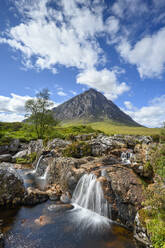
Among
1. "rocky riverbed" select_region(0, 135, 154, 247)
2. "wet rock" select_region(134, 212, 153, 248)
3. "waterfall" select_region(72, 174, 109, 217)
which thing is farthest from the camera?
"waterfall" select_region(72, 174, 109, 217)

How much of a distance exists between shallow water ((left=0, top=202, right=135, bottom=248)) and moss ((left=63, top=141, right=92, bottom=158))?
11498mm

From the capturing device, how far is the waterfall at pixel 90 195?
13945mm

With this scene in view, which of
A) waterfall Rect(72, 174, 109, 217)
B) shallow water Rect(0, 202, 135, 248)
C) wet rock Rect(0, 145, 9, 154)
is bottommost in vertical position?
shallow water Rect(0, 202, 135, 248)

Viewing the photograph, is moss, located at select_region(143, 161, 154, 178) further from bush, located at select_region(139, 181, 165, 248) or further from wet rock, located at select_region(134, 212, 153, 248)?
wet rock, located at select_region(134, 212, 153, 248)

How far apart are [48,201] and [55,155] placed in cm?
1042

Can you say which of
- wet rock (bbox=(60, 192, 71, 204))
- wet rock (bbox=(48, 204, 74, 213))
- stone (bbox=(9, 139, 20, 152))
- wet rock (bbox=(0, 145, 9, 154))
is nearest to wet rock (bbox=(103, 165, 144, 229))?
wet rock (bbox=(48, 204, 74, 213))

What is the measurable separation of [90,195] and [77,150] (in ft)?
39.4

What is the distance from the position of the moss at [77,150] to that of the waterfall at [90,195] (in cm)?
912

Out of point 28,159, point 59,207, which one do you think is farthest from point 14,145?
point 59,207

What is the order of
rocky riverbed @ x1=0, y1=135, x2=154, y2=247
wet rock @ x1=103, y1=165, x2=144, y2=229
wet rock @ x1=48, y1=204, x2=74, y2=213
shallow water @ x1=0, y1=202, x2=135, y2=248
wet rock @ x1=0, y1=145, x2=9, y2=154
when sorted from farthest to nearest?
wet rock @ x1=0, y1=145, x2=9, y2=154
wet rock @ x1=48, y1=204, x2=74, y2=213
rocky riverbed @ x1=0, y1=135, x2=154, y2=247
wet rock @ x1=103, y1=165, x2=144, y2=229
shallow water @ x1=0, y1=202, x2=135, y2=248

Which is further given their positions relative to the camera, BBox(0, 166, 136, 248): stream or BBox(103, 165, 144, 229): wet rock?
BBox(103, 165, 144, 229): wet rock

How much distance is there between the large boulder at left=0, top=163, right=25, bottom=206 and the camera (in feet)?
48.6

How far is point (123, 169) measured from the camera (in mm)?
16516

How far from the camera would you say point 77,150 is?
87.3ft
